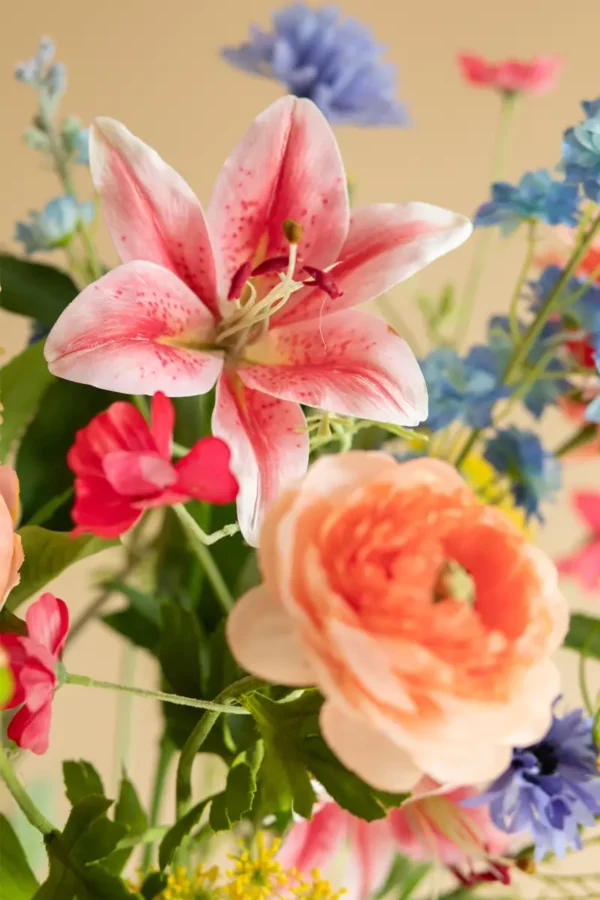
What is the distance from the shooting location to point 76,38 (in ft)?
2.56

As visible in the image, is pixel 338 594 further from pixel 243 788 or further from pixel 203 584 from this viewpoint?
pixel 203 584

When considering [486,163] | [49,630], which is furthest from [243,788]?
[486,163]

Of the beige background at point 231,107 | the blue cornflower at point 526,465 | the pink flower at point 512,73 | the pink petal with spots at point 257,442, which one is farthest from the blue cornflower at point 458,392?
the beige background at point 231,107

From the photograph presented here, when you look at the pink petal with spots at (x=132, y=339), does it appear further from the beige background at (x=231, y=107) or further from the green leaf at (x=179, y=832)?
the beige background at (x=231, y=107)

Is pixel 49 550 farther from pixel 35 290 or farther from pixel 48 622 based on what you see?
pixel 35 290

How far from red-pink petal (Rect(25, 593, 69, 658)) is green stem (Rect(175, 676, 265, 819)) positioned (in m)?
0.04

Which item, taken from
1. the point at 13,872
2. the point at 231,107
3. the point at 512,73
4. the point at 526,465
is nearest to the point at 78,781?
the point at 13,872

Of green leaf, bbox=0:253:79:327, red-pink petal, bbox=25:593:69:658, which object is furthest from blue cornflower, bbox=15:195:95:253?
red-pink petal, bbox=25:593:69:658

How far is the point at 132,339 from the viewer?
25 cm

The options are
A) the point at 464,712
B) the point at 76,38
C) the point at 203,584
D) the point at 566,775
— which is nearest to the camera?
the point at 464,712

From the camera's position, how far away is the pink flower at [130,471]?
19 centimetres

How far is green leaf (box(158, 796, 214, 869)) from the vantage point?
0.94 feet

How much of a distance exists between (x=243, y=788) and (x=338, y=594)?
0.11 m

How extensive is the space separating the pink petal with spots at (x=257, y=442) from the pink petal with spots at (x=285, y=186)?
0.05 m
